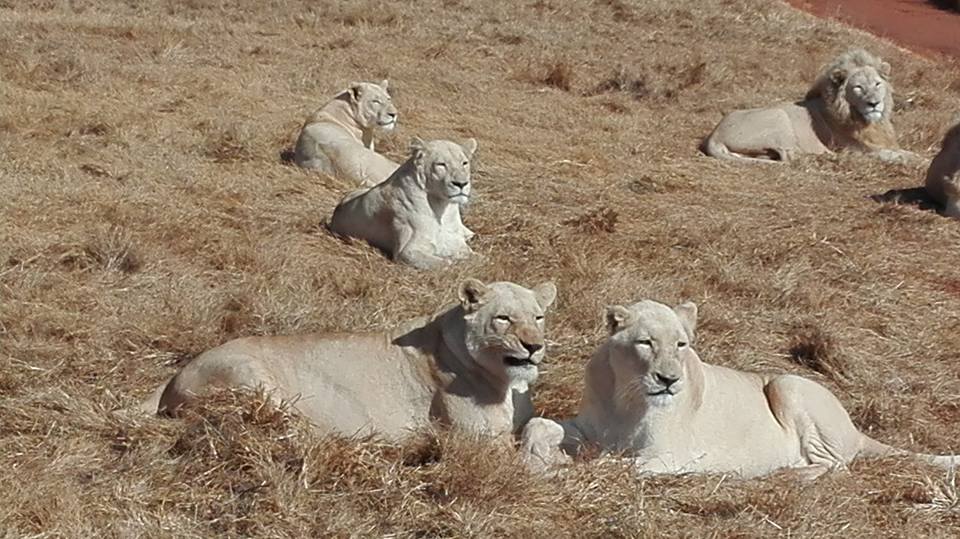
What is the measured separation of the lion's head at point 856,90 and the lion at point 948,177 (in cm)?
184

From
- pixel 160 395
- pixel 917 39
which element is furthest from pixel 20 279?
pixel 917 39

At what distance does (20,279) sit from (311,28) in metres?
10.5

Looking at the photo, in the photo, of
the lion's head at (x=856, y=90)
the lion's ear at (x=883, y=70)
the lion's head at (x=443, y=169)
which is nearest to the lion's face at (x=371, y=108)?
the lion's head at (x=443, y=169)

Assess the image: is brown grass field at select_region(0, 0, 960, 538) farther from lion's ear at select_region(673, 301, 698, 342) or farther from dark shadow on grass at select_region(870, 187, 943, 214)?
lion's ear at select_region(673, 301, 698, 342)

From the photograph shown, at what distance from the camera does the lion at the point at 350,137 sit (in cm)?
1029

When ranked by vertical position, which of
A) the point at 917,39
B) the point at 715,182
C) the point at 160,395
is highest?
the point at 160,395

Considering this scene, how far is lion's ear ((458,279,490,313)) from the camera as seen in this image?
5.30 m

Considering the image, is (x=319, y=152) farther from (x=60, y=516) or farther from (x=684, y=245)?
(x=60, y=516)

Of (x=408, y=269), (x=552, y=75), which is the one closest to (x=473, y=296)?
(x=408, y=269)

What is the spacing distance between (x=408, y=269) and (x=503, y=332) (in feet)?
9.82

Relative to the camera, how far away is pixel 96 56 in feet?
46.0

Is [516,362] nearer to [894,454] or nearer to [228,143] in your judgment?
[894,454]

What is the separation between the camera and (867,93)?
1230 centimetres

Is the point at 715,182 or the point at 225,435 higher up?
the point at 225,435
